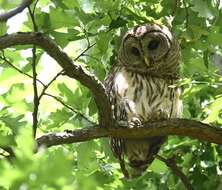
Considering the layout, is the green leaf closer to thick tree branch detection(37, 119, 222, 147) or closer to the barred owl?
thick tree branch detection(37, 119, 222, 147)

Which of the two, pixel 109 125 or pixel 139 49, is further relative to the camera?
pixel 139 49

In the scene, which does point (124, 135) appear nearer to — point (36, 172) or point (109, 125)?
point (109, 125)

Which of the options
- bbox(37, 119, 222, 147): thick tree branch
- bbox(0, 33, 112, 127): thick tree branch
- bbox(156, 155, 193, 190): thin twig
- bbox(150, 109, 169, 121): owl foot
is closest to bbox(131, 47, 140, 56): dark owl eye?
bbox(150, 109, 169, 121): owl foot

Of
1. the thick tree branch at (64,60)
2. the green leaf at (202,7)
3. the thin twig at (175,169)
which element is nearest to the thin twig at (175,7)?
the green leaf at (202,7)

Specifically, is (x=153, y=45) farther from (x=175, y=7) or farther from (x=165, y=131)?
(x=165, y=131)

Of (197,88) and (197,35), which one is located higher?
(197,35)

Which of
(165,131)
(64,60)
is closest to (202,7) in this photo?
(165,131)

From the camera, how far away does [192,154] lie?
278cm

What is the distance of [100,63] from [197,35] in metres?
0.54

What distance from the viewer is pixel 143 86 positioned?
2.67 m

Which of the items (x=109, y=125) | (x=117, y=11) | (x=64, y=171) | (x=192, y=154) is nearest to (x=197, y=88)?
(x=109, y=125)

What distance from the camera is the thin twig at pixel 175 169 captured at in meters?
2.49

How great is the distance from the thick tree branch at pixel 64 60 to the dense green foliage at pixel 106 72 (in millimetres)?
111

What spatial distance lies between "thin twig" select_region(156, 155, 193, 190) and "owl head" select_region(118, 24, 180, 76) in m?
0.50
